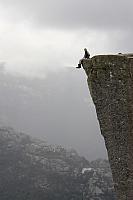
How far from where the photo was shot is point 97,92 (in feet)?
64.6

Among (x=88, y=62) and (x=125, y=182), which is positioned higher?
(x=88, y=62)

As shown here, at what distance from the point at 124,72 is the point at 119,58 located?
61 cm

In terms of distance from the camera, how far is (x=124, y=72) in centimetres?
1870

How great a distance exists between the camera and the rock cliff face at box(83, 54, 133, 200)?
18844 millimetres

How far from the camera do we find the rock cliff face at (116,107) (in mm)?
18844

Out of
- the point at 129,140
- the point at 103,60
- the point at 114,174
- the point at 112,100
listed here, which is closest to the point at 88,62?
the point at 103,60

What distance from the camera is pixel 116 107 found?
19344 millimetres

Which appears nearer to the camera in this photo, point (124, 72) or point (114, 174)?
point (124, 72)

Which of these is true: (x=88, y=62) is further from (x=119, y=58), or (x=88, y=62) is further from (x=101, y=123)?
(x=101, y=123)

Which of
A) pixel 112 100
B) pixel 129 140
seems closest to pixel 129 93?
pixel 112 100

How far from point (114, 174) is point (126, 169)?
761 mm

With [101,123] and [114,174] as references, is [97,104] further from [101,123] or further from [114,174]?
[114,174]

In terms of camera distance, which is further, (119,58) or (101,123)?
(101,123)

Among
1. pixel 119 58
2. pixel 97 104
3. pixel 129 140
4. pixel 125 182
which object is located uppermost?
pixel 119 58
